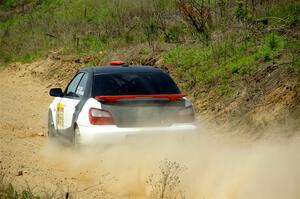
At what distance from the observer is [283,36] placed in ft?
47.0

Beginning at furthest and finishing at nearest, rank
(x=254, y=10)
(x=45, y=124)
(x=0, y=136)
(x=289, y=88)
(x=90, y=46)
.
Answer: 1. (x=90, y=46)
2. (x=254, y=10)
3. (x=45, y=124)
4. (x=0, y=136)
5. (x=289, y=88)

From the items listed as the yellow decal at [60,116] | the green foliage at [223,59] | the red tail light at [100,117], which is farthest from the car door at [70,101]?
the green foliage at [223,59]

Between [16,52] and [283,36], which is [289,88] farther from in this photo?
[16,52]

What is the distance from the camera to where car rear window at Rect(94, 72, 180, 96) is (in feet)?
30.6

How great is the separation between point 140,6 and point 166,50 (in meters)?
6.35

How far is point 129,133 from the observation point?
28.1 feet

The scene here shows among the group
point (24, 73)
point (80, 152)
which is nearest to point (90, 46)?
point (24, 73)

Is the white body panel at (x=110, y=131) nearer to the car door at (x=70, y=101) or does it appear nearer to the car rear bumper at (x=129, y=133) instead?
the car rear bumper at (x=129, y=133)

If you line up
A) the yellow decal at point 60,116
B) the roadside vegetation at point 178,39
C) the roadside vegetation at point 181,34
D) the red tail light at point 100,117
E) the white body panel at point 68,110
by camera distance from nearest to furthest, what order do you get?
1. the red tail light at point 100,117
2. the white body panel at point 68,110
3. the yellow decal at point 60,116
4. the roadside vegetation at point 178,39
5. the roadside vegetation at point 181,34

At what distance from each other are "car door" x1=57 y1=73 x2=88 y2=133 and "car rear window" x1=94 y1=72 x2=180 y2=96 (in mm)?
422

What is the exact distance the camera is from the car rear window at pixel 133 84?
367 inches

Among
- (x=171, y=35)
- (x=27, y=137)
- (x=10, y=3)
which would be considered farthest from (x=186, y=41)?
(x=10, y=3)

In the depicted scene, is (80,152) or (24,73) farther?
(24,73)

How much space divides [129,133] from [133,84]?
3.75 ft
